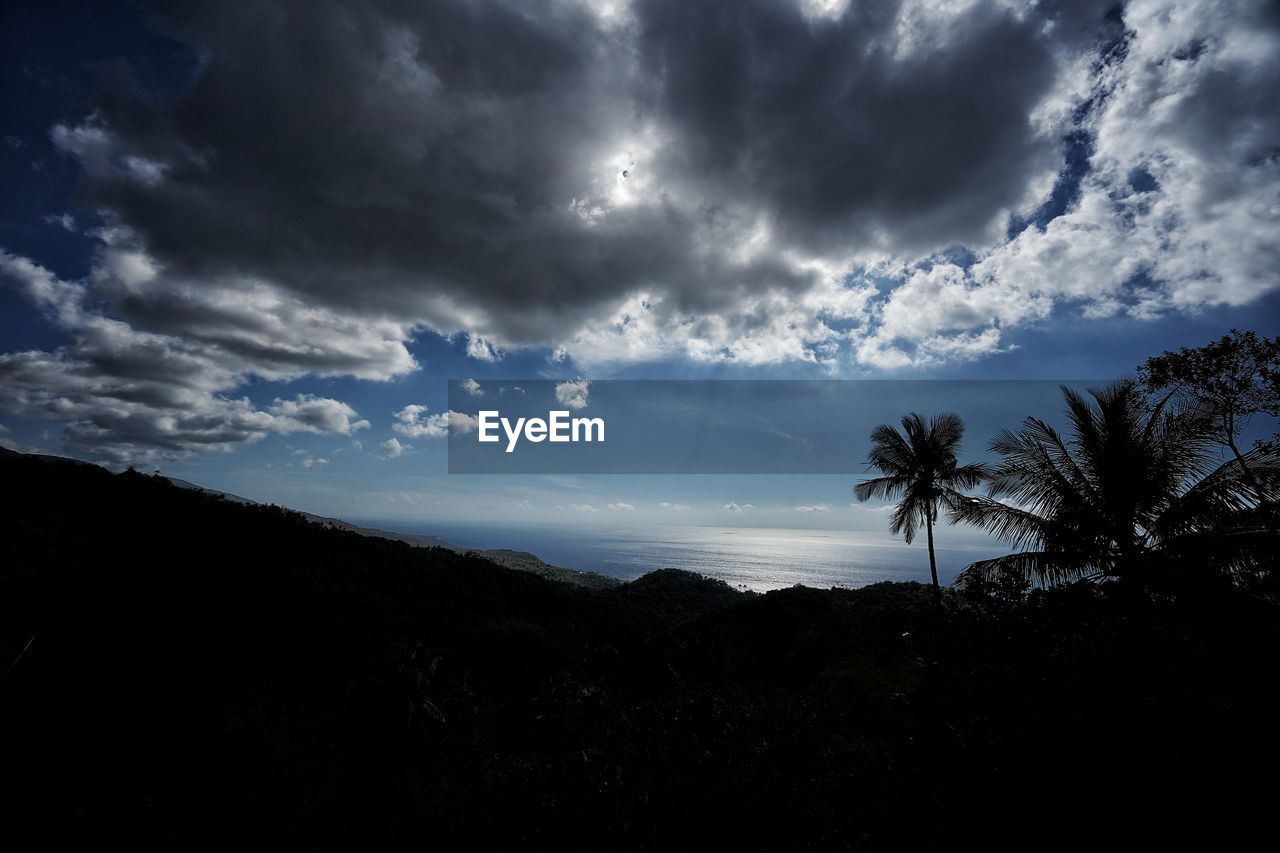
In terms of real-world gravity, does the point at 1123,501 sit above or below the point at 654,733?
above

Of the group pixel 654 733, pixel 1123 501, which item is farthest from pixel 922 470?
pixel 654 733

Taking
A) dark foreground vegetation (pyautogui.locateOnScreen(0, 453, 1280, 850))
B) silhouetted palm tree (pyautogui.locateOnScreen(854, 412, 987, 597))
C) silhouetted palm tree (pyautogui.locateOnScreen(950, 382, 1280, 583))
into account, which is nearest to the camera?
dark foreground vegetation (pyautogui.locateOnScreen(0, 453, 1280, 850))

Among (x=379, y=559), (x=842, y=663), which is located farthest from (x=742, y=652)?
(x=379, y=559)

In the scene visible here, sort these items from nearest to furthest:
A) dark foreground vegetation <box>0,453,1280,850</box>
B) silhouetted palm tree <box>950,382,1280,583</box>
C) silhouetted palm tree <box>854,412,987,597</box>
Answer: dark foreground vegetation <box>0,453,1280,850</box>, silhouetted palm tree <box>950,382,1280,583</box>, silhouetted palm tree <box>854,412,987,597</box>

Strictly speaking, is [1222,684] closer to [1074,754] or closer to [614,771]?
[1074,754]

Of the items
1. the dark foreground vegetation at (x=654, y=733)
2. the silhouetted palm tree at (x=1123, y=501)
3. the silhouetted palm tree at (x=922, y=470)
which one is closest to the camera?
the dark foreground vegetation at (x=654, y=733)

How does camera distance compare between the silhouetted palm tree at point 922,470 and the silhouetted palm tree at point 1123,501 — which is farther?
the silhouetted palm tree at point 922,470

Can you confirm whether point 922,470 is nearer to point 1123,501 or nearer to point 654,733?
point 1123,501

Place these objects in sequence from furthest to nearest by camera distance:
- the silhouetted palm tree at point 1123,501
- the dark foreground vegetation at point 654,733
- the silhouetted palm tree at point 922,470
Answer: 1. the silhouetted palm tree at point 922,470
2. the silhouetted palm tree at point 1123,501
3. the dark foreground vegetation at point 654,733
